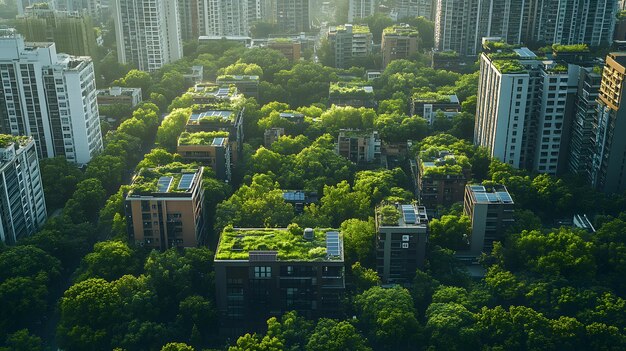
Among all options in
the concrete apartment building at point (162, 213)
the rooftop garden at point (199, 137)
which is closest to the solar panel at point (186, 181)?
the concrete apartment building at point (162, 213)

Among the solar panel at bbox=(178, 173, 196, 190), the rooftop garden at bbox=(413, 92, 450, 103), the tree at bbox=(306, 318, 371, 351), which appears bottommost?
the tree at bbox=(306, 318, 371, 351)

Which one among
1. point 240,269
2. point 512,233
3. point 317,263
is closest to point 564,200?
point 512,233

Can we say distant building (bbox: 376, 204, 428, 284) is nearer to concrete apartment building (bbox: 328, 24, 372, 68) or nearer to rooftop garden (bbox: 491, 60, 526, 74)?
rooftop garden (bbox: 491, 60, 526, 74)

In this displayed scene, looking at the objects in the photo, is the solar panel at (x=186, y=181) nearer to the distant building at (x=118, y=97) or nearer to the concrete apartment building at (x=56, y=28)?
Result: the distant building at (x=118, y=97)

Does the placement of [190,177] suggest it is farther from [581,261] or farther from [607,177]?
[607,177]

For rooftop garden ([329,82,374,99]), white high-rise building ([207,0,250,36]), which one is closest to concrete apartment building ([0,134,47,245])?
rooftop garden ([329,82,374,99])

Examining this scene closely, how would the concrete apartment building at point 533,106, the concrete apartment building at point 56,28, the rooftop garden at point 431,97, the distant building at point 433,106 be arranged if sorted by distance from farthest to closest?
the concrete apartment building at point 56,28, the rooftop garden at point 431,97, the distant building at point 433,106, the concrete apartment building at point 533,106

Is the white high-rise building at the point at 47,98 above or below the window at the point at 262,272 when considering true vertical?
above

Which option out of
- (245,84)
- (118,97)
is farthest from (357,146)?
(118,97)
